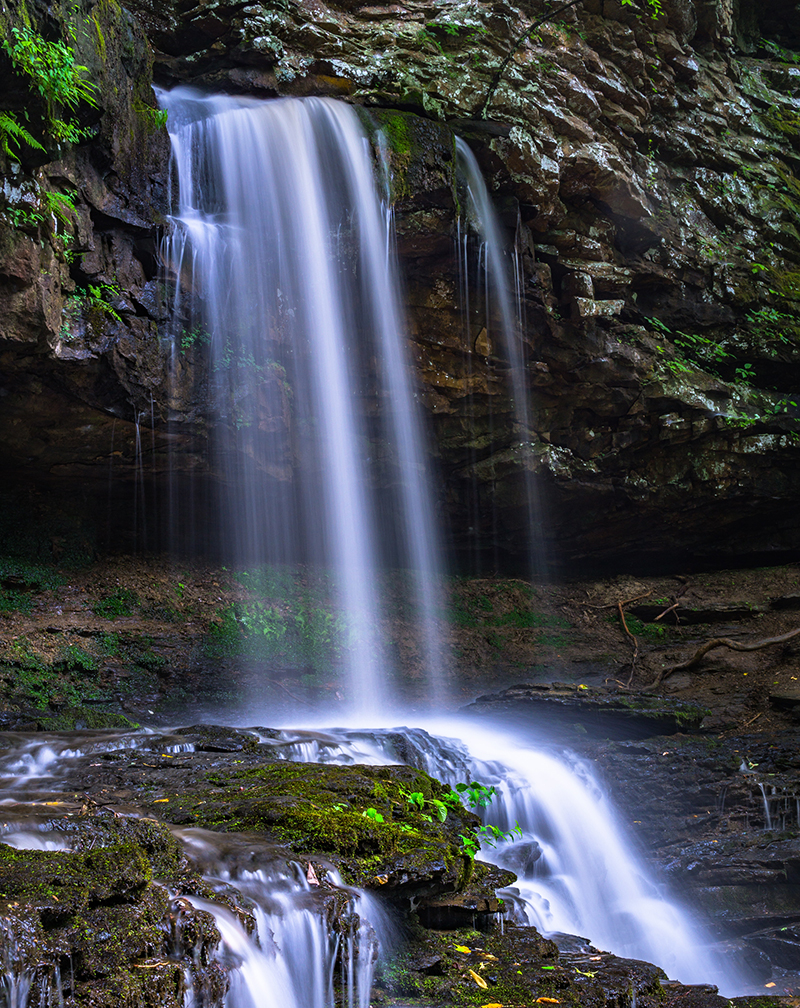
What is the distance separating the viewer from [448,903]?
11.9 feet

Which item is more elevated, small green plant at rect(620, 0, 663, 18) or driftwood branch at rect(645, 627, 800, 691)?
small green plant at rect(620, 0, 663, 18)

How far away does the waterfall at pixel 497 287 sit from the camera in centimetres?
959

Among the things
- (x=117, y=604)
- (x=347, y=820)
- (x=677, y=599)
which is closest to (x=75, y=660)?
(x=117, y=604)

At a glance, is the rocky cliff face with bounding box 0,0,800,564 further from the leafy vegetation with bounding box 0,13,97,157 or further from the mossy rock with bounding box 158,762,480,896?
the mossy rock with bounding box 158,762,480,896

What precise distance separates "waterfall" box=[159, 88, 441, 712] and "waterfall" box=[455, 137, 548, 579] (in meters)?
1.13

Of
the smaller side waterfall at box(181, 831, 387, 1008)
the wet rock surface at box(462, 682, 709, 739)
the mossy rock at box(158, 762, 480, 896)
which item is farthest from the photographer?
the wet rock surface at box(462, 682, 709, 739)

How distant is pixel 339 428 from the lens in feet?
35.1

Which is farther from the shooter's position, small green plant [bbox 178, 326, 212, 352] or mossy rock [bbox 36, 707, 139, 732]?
small green plant [bbox 178, 326, 212, 352]

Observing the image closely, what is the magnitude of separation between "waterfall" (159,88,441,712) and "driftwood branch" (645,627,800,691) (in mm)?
3340

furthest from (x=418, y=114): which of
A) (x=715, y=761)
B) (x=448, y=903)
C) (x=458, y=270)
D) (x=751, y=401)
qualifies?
(x=448, y=903)

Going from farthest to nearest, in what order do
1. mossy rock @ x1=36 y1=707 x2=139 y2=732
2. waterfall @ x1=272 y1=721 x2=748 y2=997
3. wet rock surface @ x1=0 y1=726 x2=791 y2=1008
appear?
mossy rock @ x1=36 y1=707 x2=139 y2=732, waterfall @ x1=272 y1=721 x2=748 y2=997, wet rock surface @ x1=0 y1=726 x2=791 y2=1008

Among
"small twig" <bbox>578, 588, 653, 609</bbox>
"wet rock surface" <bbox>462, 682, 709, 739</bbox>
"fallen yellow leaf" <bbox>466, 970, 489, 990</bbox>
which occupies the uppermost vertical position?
"small twig" <bbox>578, 588, 653, 609</bbox>

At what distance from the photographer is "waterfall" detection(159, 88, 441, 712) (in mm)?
9312

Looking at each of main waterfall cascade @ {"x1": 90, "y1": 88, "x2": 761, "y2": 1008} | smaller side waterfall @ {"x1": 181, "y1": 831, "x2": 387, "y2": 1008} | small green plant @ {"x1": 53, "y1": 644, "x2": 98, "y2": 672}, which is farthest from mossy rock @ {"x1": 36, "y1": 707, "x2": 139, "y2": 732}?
smaller side waterfall @ {"x1": 181, "y1": 831, "x2": 387, "y2": 1008}
